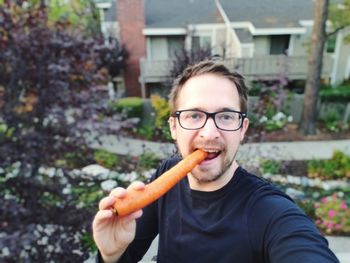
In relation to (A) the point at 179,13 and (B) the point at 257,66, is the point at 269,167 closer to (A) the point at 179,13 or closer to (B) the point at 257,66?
(B) the point at 257,66

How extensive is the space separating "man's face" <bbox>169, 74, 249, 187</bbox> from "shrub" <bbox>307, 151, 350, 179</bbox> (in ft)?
19.1

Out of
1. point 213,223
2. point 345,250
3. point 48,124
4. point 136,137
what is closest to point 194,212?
point 213,223

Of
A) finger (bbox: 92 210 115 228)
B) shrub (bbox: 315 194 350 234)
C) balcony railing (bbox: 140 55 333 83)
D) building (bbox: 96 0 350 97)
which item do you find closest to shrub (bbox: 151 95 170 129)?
balcony railing (bbox: 140 55 333 83)

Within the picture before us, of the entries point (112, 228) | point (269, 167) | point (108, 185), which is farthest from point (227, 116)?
point (269, 167)

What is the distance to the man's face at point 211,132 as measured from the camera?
4.82ft

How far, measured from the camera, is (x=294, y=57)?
13.2 meters

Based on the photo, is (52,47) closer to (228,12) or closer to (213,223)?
(213,223)

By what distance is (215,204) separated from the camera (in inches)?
59.2

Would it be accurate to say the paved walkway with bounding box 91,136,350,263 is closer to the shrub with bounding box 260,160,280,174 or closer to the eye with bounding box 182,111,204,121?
the shrub with bounding box 260,160,280,174

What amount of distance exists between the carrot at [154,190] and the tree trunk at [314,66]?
808cm

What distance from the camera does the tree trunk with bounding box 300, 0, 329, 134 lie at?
823cm

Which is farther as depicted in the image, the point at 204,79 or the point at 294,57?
the point at 294,57

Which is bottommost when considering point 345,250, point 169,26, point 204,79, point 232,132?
point 345,250

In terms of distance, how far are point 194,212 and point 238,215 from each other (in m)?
0.23
